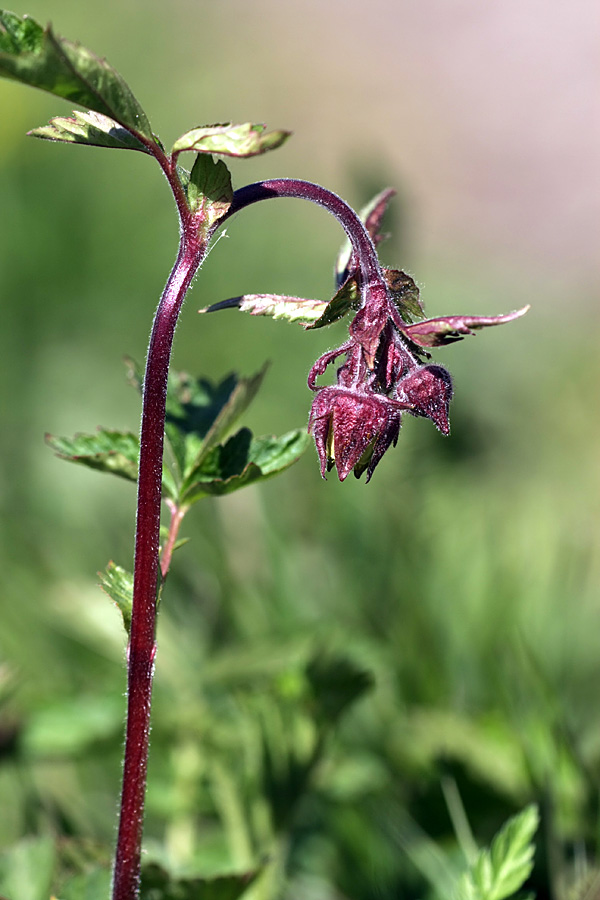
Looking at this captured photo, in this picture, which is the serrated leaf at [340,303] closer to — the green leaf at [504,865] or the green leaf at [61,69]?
the green leaf at [61,69]

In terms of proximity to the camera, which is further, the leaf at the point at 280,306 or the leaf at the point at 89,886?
the leaf at the point at 89,886

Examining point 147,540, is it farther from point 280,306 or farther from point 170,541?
point 280,306

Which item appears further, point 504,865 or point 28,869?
point 28,869

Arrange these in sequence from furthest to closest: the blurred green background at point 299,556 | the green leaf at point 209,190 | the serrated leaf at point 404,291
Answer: the blurred green background at point 299,556
the serrated leaf at point 404,291
the green leaf at point 209,190

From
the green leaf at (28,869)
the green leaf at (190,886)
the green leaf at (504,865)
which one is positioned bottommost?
the green leaf at (28,869)

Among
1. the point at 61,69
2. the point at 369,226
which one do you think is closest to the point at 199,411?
the point at 369,226

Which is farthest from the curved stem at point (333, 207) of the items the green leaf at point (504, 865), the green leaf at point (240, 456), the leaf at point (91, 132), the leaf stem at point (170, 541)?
the green leaf at point (504, 865)

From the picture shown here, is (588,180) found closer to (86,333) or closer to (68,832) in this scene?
(86,333)

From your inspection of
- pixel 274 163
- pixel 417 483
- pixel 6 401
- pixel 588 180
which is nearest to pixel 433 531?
pixel 417 483
